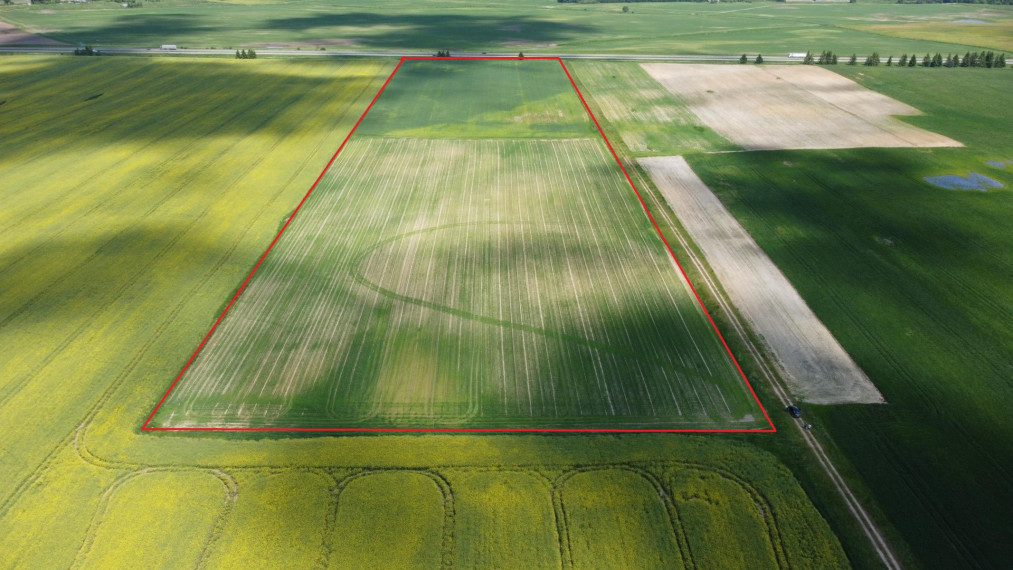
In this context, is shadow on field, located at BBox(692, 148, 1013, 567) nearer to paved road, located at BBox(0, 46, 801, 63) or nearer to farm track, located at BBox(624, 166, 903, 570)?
farm track, located at BBox(624, 166, 903, 570)

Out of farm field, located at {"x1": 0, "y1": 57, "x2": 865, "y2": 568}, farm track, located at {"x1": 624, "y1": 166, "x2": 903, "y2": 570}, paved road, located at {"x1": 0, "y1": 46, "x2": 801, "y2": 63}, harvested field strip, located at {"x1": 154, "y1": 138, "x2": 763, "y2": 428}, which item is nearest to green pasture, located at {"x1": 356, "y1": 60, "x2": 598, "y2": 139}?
paved road, located at {"x1": 0, "y1": 46, "x2": 801, "y2": 63}

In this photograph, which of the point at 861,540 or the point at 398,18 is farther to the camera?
the point at 398,18

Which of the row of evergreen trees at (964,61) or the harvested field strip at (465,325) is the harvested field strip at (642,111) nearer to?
the harvested field strip at (465,325)

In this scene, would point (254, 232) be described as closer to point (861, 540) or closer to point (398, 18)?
point (861, 540)

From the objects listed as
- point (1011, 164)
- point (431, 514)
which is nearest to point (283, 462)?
point (431, 514)

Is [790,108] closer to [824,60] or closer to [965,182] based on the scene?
[965,182]

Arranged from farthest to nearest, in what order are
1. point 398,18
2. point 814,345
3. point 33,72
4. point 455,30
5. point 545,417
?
point 398,18 → point 455,30 → point 33,72 → point 814,345 → point 545,417
